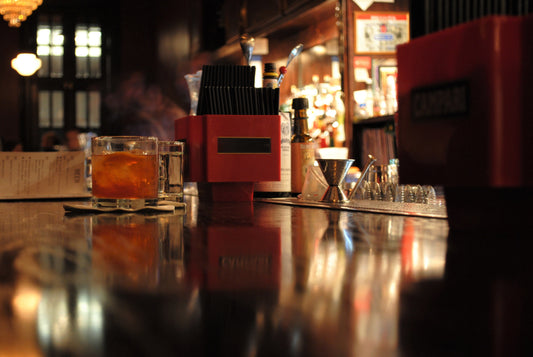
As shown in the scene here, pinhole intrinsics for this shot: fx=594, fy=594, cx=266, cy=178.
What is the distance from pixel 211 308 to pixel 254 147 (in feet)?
3.43

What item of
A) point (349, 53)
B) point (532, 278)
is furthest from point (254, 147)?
point (349, 53)

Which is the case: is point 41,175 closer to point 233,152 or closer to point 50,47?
point 233,152

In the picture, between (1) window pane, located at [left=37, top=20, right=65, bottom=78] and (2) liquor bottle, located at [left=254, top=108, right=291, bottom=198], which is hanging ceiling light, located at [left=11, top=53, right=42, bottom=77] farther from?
(2) liquor bottle, located at [left=254, top=108, right=291, bottom=198]

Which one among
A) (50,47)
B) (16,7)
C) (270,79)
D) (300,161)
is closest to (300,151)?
(300,161)

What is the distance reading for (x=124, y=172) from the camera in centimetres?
93

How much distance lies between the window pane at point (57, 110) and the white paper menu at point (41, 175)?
6174 millimetres

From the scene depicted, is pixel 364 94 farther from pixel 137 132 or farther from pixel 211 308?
pixel 137 132

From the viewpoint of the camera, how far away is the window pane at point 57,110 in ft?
24.1

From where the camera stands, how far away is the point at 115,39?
7.62 metres

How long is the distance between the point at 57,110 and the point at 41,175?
6.23m

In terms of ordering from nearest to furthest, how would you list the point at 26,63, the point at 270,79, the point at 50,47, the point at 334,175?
the point at 334,175 → the point at 270,79 → the point at 26,63 → the point at 50,47

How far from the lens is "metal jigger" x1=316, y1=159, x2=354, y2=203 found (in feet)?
3.72

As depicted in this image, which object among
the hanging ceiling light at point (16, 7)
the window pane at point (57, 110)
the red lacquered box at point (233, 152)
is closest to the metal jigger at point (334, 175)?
the red lacquered box at point (233, 152)

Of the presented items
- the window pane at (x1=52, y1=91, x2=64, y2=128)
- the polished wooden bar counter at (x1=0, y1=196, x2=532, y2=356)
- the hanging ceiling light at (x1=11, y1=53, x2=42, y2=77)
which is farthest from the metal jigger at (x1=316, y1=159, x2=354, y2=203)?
the window pane at (x1=52, y1=91, x2=64, y2=128)
